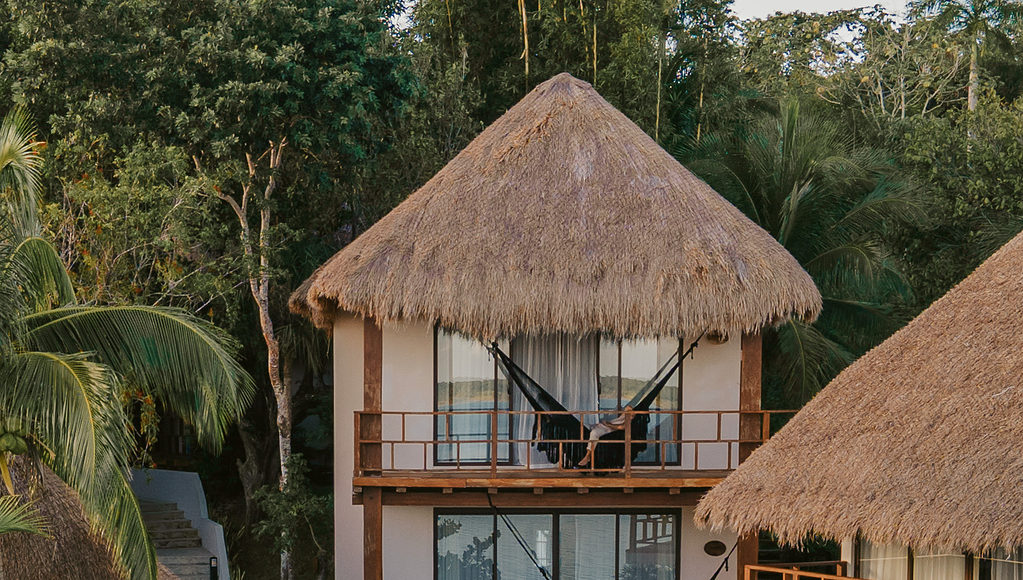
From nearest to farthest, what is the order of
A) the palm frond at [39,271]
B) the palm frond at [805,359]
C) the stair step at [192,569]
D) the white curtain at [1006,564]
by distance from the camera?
the white curtain at [1006,564], the palm frond at [39,271], the palm frond at [805,359], the stair step at [192,569]

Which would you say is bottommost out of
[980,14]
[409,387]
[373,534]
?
[373,534]

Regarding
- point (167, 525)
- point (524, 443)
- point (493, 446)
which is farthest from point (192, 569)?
point (493, 446)

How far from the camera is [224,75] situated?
1441 cm

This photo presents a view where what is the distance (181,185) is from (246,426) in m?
4.34

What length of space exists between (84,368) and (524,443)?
5196 mm

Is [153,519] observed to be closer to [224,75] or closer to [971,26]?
[224,75]

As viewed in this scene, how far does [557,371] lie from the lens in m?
13.0

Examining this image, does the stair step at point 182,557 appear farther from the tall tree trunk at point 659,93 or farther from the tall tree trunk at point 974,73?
the tall tree trunk at point 974,73

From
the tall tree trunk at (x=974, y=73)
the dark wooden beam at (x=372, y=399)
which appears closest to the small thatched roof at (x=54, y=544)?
the dark wooden beam at (x=372, y=399)

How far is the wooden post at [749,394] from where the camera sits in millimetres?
12656

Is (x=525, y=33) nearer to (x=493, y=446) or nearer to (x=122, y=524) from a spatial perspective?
(x=493, y=446)

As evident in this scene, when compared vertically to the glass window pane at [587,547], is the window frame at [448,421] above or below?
above

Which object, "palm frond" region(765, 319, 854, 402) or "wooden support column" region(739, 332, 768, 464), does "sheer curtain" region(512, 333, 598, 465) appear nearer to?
"wooden support column" region(739, 332, 768, 464)

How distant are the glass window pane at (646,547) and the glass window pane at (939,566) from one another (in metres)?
3.25
